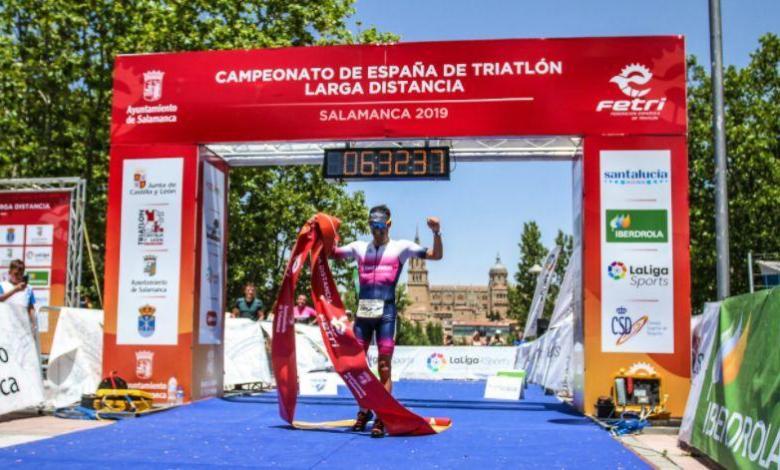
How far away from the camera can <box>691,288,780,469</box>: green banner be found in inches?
196

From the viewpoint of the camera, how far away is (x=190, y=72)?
1223cm

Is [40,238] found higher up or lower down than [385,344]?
higher up

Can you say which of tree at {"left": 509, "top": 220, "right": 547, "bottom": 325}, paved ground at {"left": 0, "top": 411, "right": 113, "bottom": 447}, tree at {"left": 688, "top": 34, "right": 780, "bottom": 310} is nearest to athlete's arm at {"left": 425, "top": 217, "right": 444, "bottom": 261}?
paved ground at {"left": 0, "top": 411, "right": 113, "bottom": 447}

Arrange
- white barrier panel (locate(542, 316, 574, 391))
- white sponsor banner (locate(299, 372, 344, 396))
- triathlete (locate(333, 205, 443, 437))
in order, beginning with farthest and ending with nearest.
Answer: white barrier panel (locate(542, 316, 574, 391)), white sponsor banner (locate(299, 372, 344, 396)), triathlete (locate(333, 205, 443, 437))

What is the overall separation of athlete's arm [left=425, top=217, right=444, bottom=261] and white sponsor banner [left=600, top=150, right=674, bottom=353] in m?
3.71

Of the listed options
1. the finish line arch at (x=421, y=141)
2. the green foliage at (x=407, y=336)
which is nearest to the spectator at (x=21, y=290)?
the finish line arch at (x=421, y=141)

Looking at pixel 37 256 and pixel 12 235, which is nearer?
pixel 37 256

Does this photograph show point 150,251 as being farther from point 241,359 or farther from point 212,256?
point 241,359

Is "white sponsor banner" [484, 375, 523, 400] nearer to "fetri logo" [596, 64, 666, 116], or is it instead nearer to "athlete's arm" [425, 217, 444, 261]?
"fetri logo" [596, 64, 666, 116]

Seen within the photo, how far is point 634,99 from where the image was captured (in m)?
11.2

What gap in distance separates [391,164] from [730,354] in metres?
6.27

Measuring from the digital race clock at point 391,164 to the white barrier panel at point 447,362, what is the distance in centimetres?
1131

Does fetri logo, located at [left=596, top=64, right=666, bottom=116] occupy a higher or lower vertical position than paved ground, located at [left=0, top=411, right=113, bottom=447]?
higher

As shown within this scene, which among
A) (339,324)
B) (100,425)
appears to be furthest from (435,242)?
(100,425)
